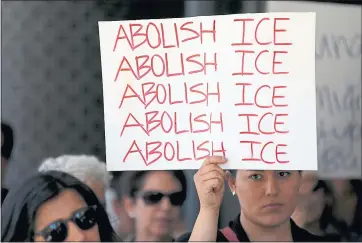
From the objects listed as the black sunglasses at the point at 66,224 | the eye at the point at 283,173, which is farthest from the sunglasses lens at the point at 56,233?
the eye at the point at 283,173

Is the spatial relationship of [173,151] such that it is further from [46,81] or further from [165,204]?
[46,81]

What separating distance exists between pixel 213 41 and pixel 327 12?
32 centimetres

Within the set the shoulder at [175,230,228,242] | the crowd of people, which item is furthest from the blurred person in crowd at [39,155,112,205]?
the shoulder at [175,230,228,242]

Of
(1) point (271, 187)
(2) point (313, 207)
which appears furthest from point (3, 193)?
(2) point (313, 207)

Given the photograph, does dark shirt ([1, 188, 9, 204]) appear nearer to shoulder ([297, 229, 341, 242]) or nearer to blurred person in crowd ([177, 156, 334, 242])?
blurred person in crowd ([177, 156, 334, 242])

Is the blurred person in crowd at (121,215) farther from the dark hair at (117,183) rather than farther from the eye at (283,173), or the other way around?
the eye at (283,173)

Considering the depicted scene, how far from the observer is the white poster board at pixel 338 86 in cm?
129

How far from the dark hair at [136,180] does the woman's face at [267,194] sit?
0.44 ft

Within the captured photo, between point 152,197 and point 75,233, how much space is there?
209 millimetres

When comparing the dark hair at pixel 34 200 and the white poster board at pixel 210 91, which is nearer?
the white poster board at pixel 210 91

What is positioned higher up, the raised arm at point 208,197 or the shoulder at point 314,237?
the raised arm at point 208,197

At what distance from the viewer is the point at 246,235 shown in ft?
4.25

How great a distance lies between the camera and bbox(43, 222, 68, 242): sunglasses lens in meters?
1.27

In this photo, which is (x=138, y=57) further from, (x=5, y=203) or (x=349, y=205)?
(x=349, y=205)
